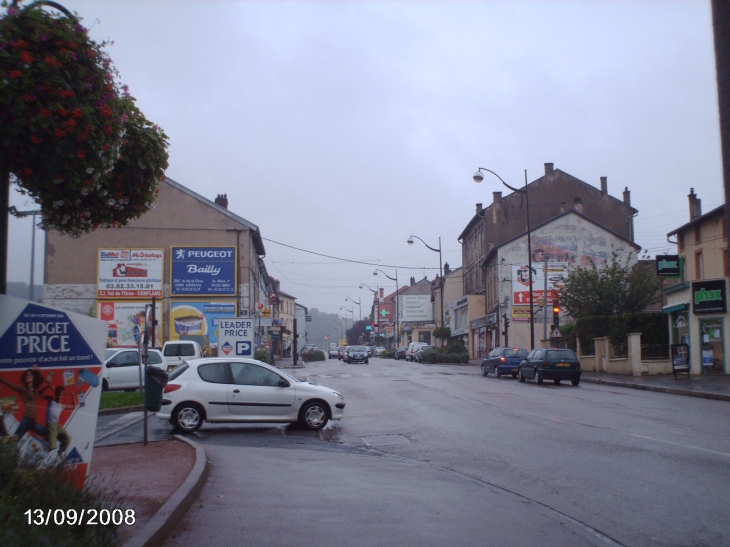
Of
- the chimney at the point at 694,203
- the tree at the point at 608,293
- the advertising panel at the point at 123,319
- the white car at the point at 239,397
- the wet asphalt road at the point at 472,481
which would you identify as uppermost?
the chimney at the point at 694,203

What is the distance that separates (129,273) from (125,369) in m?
18.3

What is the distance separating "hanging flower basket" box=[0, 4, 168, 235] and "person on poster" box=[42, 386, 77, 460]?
1.61 metres

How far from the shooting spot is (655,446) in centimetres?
1175

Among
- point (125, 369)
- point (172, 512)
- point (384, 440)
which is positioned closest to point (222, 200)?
point (125, 369)

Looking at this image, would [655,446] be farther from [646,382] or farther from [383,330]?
[383,330]

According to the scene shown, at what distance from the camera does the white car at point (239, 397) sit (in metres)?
14.4

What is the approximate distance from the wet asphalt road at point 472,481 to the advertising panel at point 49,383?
124 cm

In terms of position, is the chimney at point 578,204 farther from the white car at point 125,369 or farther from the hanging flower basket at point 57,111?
the hanging flower basket at point 57,111

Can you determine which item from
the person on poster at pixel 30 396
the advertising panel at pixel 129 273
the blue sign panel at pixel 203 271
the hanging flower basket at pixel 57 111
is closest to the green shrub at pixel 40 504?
the person on poster at pixel 30 396

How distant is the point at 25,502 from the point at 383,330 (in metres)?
132

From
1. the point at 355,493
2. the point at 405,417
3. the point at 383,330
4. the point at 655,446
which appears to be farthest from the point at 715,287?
the point at 383,330

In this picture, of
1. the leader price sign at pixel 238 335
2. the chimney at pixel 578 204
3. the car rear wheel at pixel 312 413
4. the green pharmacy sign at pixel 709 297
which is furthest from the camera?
the chimney at pixel 578 204

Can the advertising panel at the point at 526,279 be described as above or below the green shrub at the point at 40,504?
above

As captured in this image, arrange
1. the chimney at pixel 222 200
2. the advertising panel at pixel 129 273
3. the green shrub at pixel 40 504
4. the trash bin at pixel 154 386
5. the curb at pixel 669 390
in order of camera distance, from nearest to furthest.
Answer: the green shrub at pixel 40 504 → the trash bin at pixel 154 386 → the curb at pixel 669 390 → the advertising panel at pixel 129 273 → the chimney at pixel 222 200
